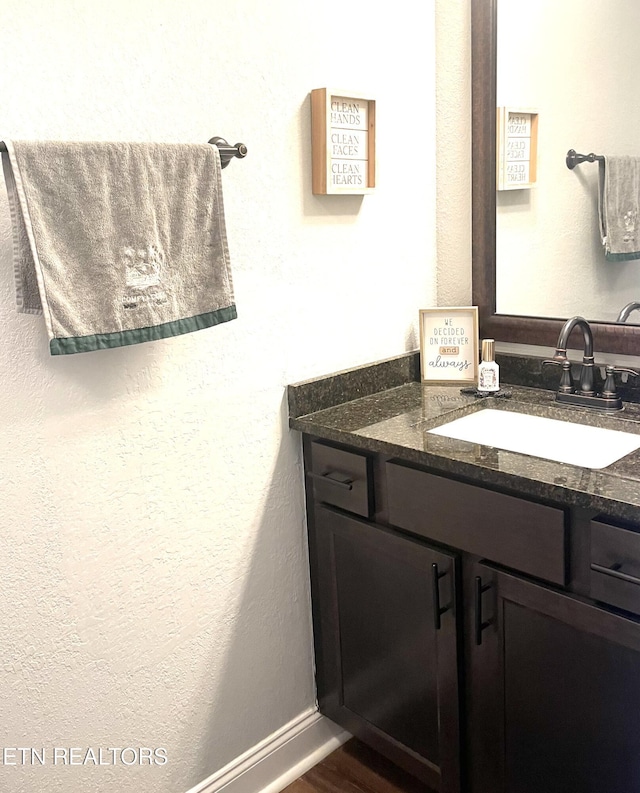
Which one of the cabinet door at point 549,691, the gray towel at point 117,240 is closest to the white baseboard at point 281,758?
the cabinet door at point 549,691

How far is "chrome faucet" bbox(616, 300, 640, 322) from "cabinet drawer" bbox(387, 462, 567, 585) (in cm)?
63

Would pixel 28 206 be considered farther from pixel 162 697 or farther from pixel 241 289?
pixel 162 697

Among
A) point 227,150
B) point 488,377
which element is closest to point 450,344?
point 488,377

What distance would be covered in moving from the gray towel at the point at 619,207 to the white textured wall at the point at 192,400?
48 centimetres

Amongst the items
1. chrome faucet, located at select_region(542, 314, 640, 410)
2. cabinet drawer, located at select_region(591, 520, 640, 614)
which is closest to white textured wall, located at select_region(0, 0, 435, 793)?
chrome faucet, located at select_region(542, 314, 640, 410)

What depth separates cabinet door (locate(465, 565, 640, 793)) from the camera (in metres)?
1.28

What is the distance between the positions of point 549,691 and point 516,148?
4.18ft

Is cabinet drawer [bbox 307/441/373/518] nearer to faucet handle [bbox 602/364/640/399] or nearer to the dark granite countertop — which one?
the dark granite countertop

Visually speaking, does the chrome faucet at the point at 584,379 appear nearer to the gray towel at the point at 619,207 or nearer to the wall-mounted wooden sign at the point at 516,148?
the gray towel at the point at 619,207

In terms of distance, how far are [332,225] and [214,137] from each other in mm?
386

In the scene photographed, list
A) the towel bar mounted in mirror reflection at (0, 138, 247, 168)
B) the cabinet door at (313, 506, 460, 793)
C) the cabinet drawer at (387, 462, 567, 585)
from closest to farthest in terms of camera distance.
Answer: the cabinet drawer at (387, 462, 567, 585)
the towel bar mounted in mirror reflection at (0, 138, 247, 168)
the cabinet door at (313, 506, 460, 793)

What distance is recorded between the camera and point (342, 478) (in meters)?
1.69

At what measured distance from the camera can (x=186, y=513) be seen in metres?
1.60

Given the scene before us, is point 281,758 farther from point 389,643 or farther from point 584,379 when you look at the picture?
point 584,379
